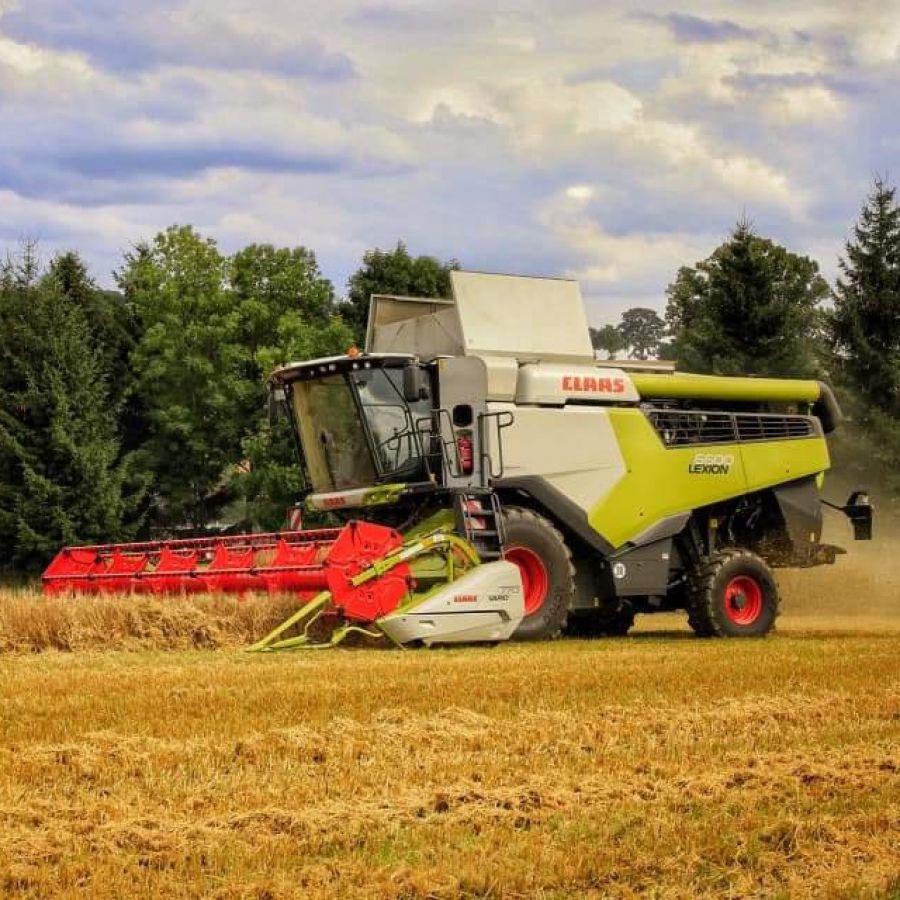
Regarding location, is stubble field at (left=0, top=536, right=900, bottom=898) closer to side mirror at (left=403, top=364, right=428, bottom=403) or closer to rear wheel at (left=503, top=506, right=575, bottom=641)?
rear wheel at (left=503, top=506, right=575, bottom=641)

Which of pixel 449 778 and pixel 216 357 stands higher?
pixel 216 357

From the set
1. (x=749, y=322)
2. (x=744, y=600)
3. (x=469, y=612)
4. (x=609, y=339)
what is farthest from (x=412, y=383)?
(x=609, y=339)

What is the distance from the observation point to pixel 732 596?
1470 cm

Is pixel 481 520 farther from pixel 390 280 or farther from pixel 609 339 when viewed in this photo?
pixel 609 339

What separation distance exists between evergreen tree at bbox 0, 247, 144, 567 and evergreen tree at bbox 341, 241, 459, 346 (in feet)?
27.0

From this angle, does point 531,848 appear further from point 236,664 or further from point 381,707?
point 236,664

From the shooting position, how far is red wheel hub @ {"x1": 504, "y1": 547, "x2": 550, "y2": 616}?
519 inches

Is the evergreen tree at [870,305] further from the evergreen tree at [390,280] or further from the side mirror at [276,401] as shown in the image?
the side mirror at [276,401]

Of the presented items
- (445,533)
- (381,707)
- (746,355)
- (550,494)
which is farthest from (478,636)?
(746,355)

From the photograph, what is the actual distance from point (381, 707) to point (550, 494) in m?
5.79

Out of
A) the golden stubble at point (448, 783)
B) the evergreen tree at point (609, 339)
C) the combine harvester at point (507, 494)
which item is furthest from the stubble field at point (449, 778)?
the evergreen tree at point (609, 339)

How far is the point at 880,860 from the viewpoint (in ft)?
15.7

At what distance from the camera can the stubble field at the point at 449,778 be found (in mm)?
4621

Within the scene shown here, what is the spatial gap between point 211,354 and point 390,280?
4958 mm
